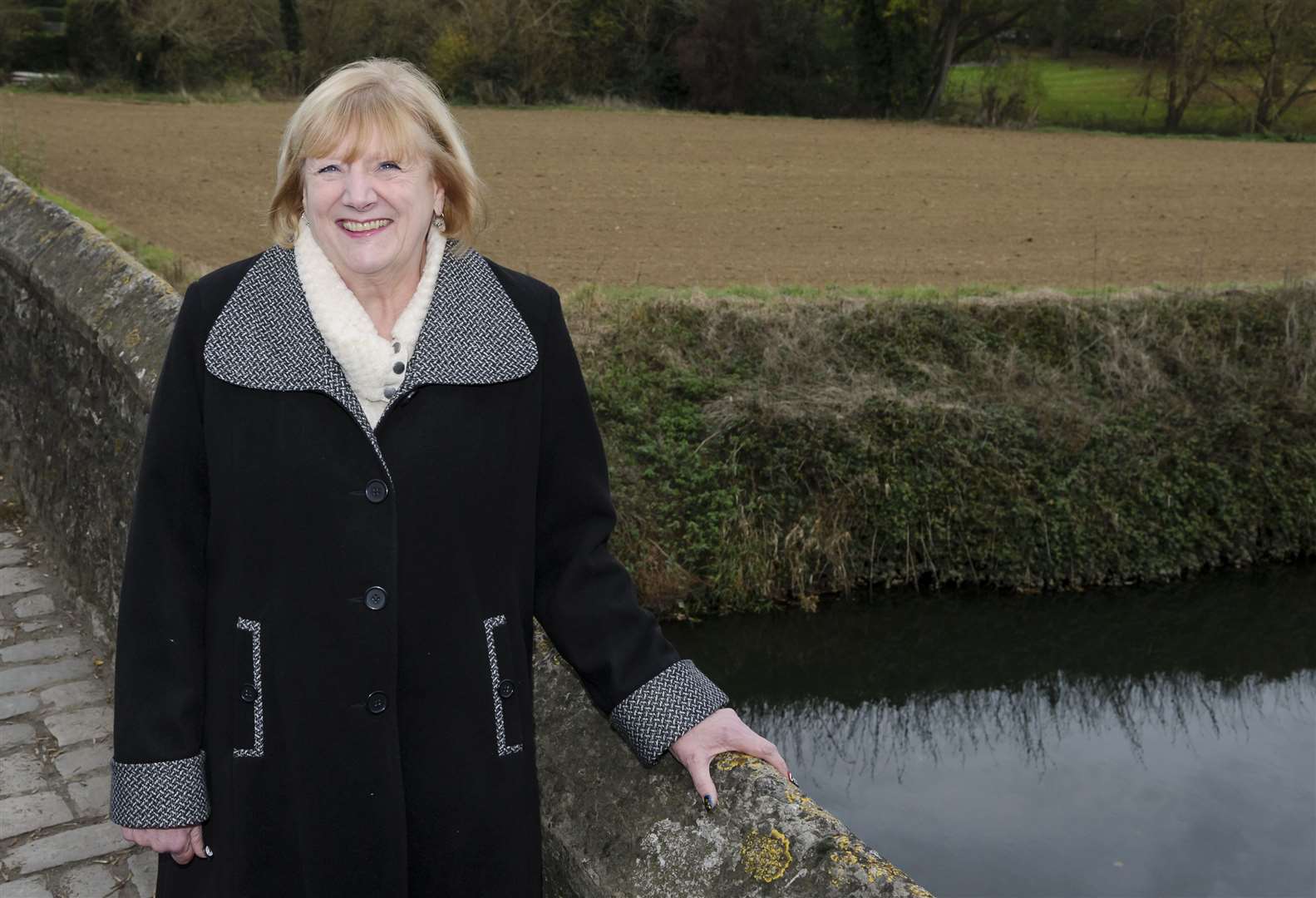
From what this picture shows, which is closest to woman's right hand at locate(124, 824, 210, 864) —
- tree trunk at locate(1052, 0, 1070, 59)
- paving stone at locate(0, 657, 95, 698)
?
paving stone at locate(0, 657, 95, 698)

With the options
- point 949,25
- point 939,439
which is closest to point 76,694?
point 939,439

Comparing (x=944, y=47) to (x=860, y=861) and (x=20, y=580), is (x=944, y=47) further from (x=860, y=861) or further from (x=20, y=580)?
(x=860, y=861)

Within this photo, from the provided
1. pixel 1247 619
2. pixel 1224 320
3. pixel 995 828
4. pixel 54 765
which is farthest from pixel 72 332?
pixel 1224 320

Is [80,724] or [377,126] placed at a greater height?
[377,126]

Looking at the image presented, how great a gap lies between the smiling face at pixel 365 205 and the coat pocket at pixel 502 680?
1.95 feet

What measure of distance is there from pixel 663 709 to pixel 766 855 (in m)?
0.29

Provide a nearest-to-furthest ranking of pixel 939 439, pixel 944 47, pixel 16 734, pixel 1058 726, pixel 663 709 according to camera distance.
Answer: pixel 663 709
pixel 16 734
pixel 1058 726
pixel 939 439
pixel 944 47

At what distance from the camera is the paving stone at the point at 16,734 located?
144 inches

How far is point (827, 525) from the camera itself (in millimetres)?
11648

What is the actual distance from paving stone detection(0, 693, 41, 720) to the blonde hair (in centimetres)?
227

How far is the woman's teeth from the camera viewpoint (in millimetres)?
2045

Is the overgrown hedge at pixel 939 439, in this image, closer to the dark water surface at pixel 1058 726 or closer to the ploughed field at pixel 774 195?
the dark water surface at pixel 1058 726

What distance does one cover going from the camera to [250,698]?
2004 mm

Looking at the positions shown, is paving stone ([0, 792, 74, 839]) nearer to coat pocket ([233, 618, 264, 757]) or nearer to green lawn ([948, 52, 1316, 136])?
coat pocket ([233, 618, 264, 757])
